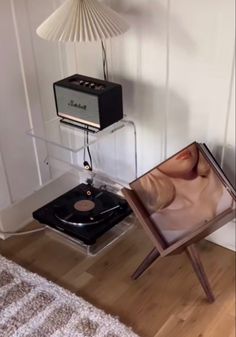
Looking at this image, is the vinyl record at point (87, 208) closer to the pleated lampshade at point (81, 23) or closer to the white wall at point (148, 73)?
the white wall at point (148, 73)

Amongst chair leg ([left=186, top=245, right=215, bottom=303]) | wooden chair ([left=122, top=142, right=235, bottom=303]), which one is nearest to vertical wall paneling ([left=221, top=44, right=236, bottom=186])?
wooden chair ([left=122, top=142, right=235, bottom=303])

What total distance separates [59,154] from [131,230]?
455 mm

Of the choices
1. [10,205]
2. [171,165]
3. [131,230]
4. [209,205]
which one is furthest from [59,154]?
[209,205]

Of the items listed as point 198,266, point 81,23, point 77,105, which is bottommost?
point 198,266

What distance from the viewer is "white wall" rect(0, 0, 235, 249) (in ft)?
4.82

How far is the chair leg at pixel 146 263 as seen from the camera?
159 cm

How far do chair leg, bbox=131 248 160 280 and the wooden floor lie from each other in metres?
0.02

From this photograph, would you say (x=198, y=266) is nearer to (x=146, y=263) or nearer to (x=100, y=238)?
(x=146, y=263)

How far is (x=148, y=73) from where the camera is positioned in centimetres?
165

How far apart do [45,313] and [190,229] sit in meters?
0.57

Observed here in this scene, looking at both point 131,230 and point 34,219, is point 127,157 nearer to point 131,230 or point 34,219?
point 131,230

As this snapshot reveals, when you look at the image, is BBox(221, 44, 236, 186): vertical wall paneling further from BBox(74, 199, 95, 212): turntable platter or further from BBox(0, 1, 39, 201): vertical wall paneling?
BBox(0, 1, 39, 201): vertical wall paneling

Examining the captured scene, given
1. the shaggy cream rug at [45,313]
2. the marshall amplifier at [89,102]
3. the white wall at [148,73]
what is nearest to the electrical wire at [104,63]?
the white wall at [148,73]

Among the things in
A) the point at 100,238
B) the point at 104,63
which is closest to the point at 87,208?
the point at 100,238
